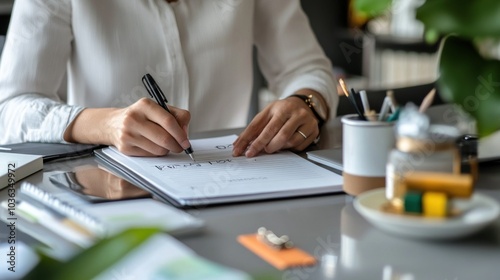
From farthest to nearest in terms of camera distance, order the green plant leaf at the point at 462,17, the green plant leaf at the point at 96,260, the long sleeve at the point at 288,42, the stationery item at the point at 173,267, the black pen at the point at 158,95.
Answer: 1. the long sleeve at the point at 288,42
2. the black pen at the point at 158,95
3. the stationery item at the point at 173,267
4. the green plant leaf at the point at 462,17
5. the green plant leaf at the point at 96,260

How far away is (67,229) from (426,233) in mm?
393

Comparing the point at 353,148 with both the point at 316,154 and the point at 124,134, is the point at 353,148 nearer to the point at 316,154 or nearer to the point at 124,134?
the point at 316,154

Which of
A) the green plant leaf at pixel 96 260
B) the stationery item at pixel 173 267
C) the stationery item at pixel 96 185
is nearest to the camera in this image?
the green plant leaf at pixel 96 260

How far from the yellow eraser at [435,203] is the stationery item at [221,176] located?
25 centimetres

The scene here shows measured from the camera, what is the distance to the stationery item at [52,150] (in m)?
Answer: 1.21

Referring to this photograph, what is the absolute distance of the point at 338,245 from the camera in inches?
31.4

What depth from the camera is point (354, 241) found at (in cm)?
81

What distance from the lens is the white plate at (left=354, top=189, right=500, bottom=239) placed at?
0.76 meters

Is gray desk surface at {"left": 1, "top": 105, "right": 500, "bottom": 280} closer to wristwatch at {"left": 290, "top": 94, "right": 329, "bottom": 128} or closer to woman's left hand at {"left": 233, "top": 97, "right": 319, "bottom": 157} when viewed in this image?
woman's left hand at {"left": 233, "top": 97, "right": 319, "bottom": 157}

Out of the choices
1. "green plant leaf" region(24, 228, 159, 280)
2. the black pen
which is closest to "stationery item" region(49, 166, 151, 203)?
the black pen

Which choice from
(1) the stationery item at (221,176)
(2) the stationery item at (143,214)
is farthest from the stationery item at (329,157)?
(2) the stationery item at (143,214)

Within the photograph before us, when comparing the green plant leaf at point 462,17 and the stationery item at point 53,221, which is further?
the stationery item at point 53,221

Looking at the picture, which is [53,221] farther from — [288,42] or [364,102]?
[288,42]

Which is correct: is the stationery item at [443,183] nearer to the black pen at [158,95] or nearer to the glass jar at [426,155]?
the glass jar at [426,155]
